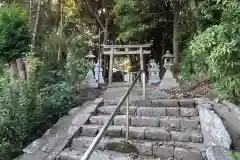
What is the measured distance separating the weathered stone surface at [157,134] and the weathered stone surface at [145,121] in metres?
0.25

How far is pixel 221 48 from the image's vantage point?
3480 mm

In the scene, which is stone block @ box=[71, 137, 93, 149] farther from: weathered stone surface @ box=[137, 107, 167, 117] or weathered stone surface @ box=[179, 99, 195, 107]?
weathered stone surface @ box=[179, 99, 195, 107]

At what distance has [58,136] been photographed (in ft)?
11.4

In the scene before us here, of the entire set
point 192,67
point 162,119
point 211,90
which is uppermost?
point 192,67

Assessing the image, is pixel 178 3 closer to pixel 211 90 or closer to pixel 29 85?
pixel 211 90

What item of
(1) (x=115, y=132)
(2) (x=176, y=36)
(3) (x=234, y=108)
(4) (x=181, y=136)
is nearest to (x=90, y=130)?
(1) (x=115, y=132)

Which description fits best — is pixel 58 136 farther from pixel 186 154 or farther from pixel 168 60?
pixel 168 60

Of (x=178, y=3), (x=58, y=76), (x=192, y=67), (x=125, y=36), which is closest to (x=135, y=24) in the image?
(x=125, y=36)

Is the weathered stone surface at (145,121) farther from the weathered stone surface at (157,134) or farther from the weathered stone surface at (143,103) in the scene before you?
the weathered stone surface at (143,103)

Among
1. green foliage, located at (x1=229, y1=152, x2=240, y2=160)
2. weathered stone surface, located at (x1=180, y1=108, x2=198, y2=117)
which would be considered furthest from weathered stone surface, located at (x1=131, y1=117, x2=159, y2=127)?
green foliage, located at (x1=229, y1=152, x2=240, y2=160)

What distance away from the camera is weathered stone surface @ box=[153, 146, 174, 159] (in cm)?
289

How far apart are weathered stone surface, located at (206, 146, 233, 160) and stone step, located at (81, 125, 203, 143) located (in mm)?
403

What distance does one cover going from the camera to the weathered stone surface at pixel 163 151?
2.89 metres

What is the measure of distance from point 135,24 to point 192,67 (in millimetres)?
2438
